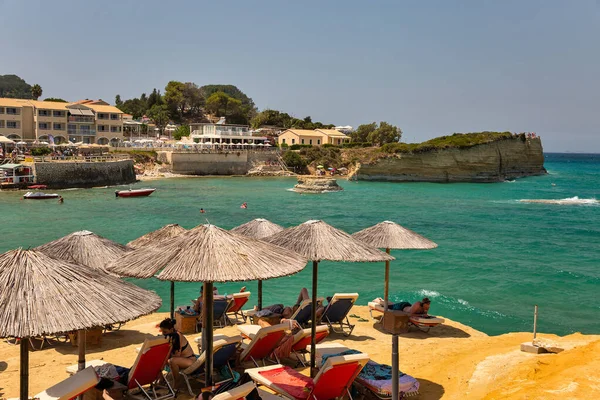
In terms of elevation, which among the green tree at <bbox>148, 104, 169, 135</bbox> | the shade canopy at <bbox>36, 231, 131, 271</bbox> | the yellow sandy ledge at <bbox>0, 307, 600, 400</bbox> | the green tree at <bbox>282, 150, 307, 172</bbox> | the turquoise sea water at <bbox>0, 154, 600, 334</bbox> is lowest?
the turquoise sea water at <bbox>0, 154, 600, 334</bbox>

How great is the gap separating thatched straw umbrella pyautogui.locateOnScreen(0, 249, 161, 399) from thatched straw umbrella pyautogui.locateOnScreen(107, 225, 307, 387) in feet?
1.91

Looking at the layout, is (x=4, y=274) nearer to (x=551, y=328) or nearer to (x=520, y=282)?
(x=551, y=328)

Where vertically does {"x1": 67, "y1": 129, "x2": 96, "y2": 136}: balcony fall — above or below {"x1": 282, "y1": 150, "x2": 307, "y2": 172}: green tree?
above

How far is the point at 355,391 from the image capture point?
7.29 meters

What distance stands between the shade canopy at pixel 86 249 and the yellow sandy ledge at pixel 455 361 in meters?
1.77

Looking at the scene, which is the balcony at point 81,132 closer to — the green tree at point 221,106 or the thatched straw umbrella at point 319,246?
the green tree at point 221,106

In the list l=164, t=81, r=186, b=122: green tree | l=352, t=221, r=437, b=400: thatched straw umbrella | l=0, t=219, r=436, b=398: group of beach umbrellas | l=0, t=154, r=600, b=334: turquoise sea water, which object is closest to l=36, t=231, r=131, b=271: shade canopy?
l=0, t=219, r=436, b=398: group of beach umbrellas

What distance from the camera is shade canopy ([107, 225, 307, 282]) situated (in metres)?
5.87

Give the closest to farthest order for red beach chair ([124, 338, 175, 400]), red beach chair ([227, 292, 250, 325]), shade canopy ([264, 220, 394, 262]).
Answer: red beach chair ([124, 338, 175, 400]) < shade canopy ([264, 220, 394, 262]) < red beach chair ([227, 292, 250, 325])

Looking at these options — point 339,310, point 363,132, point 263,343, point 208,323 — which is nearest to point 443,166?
point 363,132

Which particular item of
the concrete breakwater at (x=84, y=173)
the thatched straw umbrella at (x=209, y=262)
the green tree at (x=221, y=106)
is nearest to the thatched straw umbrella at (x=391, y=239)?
Result: the thatched straw umbrella at (x=209, y=262)

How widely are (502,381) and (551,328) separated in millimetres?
6783

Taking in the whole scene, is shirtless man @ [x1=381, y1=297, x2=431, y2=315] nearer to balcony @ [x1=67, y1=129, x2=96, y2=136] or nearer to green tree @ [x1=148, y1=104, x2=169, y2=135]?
balcony @ [x1=67, y1=129, x2=96, y2=136]

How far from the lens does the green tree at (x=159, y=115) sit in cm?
10826
